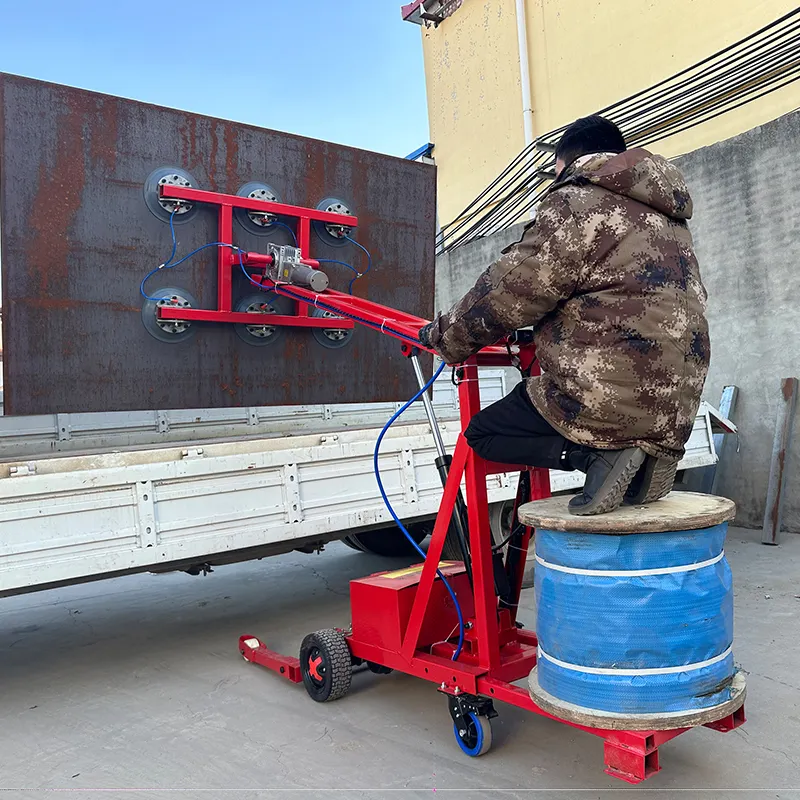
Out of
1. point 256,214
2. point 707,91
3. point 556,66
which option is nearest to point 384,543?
point 256,214

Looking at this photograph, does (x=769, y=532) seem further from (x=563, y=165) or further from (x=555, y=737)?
(x=563, y=165)

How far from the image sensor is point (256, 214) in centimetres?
423

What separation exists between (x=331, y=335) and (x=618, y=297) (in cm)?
258

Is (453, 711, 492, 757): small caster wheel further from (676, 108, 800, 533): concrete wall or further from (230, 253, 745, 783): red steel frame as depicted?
(676, 108, 800, 533): concrete wall

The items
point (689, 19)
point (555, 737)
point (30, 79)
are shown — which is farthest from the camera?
point (689, 19)

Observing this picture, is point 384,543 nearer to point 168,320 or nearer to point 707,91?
point 168,320

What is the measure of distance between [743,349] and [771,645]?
3582 millimetres

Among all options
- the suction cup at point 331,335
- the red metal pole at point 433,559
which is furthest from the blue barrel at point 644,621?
the suction cup at point 331,335

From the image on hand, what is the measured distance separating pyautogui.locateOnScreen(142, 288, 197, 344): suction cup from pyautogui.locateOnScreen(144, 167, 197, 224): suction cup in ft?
1.28

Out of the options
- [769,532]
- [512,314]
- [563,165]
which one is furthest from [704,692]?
[769,532]

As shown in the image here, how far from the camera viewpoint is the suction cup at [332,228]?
4.50 metres

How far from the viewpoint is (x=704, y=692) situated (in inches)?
86.0

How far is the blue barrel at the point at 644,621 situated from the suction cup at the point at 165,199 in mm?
2826

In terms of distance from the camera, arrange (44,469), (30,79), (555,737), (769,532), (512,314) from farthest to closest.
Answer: (769,532) → (30,79) → (44,469) → (555,737) → (512,314)
